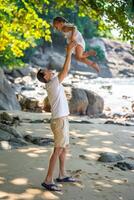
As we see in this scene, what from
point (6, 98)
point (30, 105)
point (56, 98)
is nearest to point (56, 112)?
point (56, 98)

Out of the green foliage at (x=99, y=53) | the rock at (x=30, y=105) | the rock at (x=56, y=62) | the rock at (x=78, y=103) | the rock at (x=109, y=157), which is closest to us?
the rock at (x=109, y=157)

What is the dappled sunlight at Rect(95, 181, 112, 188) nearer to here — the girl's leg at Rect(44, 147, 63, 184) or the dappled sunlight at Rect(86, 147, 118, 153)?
the girl's leg at Rect(44, 147, 63, 184)

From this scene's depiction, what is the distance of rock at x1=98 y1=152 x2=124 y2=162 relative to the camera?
745 cm

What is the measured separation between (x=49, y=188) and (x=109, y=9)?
4793 mm

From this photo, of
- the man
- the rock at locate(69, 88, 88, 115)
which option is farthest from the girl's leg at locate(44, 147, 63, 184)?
the rock at locate(69, 88, 88, 115)

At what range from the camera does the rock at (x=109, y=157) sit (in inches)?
293

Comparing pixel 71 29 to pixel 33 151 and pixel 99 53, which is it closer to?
pixel 33 151

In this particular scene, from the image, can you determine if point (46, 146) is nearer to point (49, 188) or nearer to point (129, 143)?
point (129, 143)

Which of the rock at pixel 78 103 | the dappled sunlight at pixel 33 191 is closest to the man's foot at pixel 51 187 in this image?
the dappled sunlight at pixel 33 191

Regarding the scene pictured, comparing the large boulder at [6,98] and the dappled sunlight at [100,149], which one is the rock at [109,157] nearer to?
the dappled sunlight at [100,149]

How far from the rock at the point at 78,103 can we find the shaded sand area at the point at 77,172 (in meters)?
7.00

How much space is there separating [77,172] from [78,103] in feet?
34.1

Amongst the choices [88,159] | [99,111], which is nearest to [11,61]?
[99,111]

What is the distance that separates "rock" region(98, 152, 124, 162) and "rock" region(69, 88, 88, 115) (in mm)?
9016
